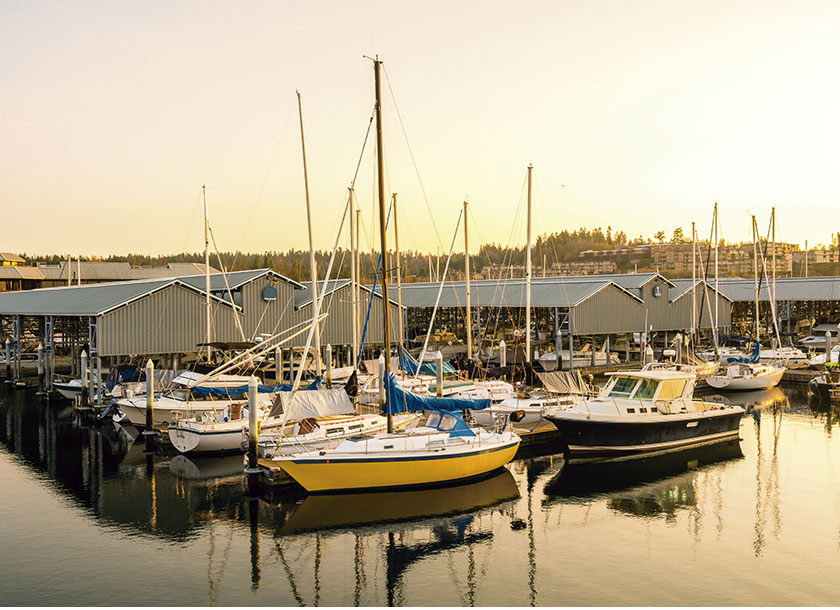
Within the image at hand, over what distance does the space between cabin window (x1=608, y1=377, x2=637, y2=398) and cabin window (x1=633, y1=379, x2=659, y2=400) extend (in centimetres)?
34

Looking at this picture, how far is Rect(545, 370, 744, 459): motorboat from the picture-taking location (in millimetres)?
30312

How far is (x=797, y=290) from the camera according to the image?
250 ft

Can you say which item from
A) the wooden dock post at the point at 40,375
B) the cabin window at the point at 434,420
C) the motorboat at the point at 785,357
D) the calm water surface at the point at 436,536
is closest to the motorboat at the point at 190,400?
the calm water surface at the point at 436,536

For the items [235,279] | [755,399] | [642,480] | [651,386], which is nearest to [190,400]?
[235,279]

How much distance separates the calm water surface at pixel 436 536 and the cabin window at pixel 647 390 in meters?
2.76

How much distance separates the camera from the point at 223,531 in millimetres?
21531

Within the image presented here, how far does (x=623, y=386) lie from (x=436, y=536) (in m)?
14.5

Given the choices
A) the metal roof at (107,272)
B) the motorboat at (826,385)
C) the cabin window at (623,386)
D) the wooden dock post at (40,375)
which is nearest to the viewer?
the cabin window at (623,386)

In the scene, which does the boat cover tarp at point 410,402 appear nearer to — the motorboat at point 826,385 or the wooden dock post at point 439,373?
the wooden dock post at point 439,373

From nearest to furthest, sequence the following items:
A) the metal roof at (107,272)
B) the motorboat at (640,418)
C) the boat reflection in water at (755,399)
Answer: the motorboat at (640,418) → the boat reflection in water at (755,399) → the metal roof at (107,272)

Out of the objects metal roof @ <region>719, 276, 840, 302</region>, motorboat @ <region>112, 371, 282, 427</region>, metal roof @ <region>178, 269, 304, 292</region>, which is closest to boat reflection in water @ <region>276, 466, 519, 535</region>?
motorboat @ <region>112, 371, 282, 427</region>

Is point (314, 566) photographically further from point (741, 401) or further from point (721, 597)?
point (741, 401)

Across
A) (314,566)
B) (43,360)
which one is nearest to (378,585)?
(314,566)

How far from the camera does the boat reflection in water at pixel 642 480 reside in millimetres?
Answer: 24812
